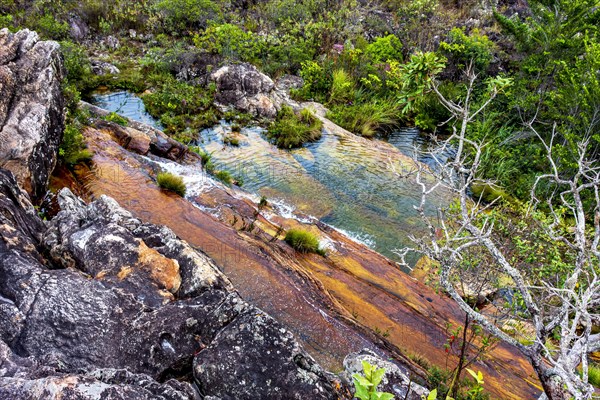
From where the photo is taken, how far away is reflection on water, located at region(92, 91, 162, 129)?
16.5 metres

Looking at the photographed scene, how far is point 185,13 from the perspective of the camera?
23.9m

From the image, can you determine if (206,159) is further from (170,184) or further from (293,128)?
(293,128)

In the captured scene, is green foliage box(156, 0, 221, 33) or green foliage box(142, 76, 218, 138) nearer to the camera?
green foliage box(142, 76, 218, 138)

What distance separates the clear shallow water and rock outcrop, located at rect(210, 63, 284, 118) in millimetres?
1759

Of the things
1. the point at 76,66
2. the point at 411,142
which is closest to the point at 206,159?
the point at 76,66

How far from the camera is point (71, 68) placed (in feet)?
56.4

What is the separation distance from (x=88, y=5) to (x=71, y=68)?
34.5ft

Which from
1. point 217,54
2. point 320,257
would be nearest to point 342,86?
point 217,54

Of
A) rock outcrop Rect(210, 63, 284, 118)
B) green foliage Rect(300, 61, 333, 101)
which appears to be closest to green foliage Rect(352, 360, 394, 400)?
rock outcrop Rect(210, 63, 284, 118)

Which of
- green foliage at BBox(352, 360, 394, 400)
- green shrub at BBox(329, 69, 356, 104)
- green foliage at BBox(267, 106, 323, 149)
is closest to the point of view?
green foliage at BBox(352, 360, 394, 400)

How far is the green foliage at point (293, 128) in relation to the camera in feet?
52.7

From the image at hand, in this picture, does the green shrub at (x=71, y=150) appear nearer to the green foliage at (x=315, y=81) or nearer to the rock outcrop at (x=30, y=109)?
the rock outcrop at (x=30, y=109)

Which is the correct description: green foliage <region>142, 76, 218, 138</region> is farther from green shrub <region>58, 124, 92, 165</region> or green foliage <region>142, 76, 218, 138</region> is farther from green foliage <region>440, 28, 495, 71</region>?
green foliage <region>440, 28, 495, 71</region>

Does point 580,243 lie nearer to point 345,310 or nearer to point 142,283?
point 345,310
